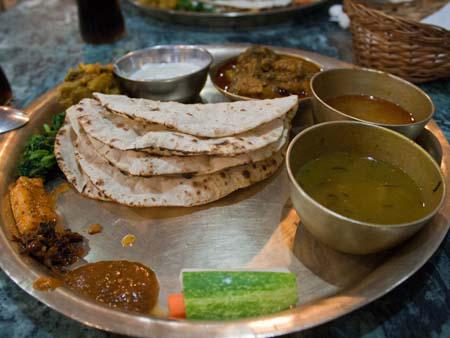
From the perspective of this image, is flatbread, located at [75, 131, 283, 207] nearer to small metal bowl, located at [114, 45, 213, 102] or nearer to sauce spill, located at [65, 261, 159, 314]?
sauce spill, located at [65, 261, 159, 314]

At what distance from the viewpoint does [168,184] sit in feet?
6.60

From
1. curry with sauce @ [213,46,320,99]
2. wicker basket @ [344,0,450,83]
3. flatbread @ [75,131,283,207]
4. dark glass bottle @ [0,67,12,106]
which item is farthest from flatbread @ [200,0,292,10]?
flatbread @ [75,131,283,207]

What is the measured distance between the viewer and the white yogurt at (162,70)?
270cm

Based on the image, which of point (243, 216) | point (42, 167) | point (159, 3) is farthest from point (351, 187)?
point (159, 3)

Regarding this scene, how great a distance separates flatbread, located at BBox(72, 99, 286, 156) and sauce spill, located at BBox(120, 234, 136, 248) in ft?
1.36

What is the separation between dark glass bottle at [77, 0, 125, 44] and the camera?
3.63 m

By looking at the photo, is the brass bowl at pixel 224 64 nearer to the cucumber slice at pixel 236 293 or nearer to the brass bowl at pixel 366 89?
the brass bowl at pixel 366 89

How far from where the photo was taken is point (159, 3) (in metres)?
4.26

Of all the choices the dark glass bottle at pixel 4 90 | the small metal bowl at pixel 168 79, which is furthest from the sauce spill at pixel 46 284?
the dark glass bottle at pixel 4 90

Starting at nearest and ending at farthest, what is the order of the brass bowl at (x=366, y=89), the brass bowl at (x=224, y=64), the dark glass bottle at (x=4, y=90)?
the brass bowl at (x=366, y=89), the brass bowl at (x=224, y=64), the dark glass bottle at (x=4, y=90)

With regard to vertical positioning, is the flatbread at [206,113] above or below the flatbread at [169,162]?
above

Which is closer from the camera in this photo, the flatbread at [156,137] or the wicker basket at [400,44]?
the flatbread at [156,137]

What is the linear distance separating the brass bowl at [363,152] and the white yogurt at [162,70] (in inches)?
46.4

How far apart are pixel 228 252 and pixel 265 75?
1.28 meters
